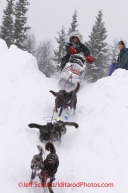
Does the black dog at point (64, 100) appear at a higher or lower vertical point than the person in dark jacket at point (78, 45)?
lower

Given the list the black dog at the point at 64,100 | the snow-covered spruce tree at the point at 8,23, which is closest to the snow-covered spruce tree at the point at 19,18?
the snow-covered spruce tree at the point at 8,23

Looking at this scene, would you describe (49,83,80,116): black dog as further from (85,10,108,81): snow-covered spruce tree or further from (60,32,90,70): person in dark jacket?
(85,10,108,81): snow-covered spruce tree

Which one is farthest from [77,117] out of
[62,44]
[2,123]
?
[62,44]

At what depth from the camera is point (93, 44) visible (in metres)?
27.6

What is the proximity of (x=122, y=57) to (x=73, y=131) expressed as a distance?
180 inches

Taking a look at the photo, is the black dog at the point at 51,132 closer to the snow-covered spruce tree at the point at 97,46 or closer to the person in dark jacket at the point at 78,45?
the person in dark jacket at the point at 78,45

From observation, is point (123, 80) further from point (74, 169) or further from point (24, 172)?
point (24, 172)

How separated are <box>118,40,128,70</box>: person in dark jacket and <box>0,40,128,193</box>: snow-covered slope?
89 centimetres

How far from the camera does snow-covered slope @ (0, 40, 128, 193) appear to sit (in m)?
5.02

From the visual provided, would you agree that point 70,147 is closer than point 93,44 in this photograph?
Yes

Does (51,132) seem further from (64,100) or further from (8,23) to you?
(8,23)

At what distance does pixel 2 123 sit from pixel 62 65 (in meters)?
4.46

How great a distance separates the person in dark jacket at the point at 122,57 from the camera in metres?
9.71

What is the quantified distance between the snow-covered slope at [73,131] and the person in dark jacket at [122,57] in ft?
2.91
